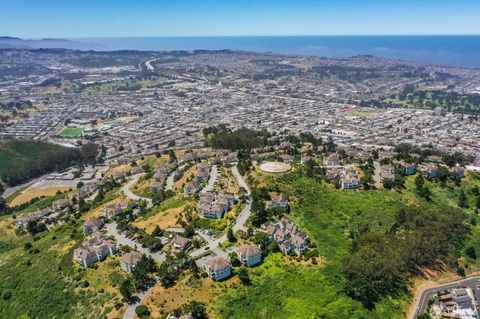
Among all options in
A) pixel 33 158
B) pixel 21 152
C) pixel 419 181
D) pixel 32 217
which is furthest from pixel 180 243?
pixel 21 152

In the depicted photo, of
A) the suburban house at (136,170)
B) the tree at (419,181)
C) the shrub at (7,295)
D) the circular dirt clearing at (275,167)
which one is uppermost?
the circular dirt clearing at (275,167)

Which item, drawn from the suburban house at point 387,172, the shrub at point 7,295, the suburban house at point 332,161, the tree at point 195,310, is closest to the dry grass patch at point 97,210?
the shrub at point 7,295

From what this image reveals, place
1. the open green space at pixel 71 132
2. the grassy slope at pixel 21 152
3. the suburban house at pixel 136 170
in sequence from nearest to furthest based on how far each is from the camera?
the suburban house at pixel 136 170, the grassy slope at pixel 21 152, the open green space at pixel 71 132

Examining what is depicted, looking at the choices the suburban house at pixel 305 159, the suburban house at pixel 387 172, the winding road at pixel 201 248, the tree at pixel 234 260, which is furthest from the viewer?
the suburban house at pixel 305 159

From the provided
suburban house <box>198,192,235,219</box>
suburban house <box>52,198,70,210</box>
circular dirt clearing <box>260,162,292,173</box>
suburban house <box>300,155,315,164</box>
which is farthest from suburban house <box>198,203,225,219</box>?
suburban house <box>52,198,70,210</box>

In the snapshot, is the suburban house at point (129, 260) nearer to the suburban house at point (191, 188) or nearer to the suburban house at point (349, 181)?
the suburban house at point (191, 188)

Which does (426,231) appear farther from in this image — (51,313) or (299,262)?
(51,313)

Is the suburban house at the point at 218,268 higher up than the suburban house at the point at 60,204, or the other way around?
the suburban house at the point at 218,268
